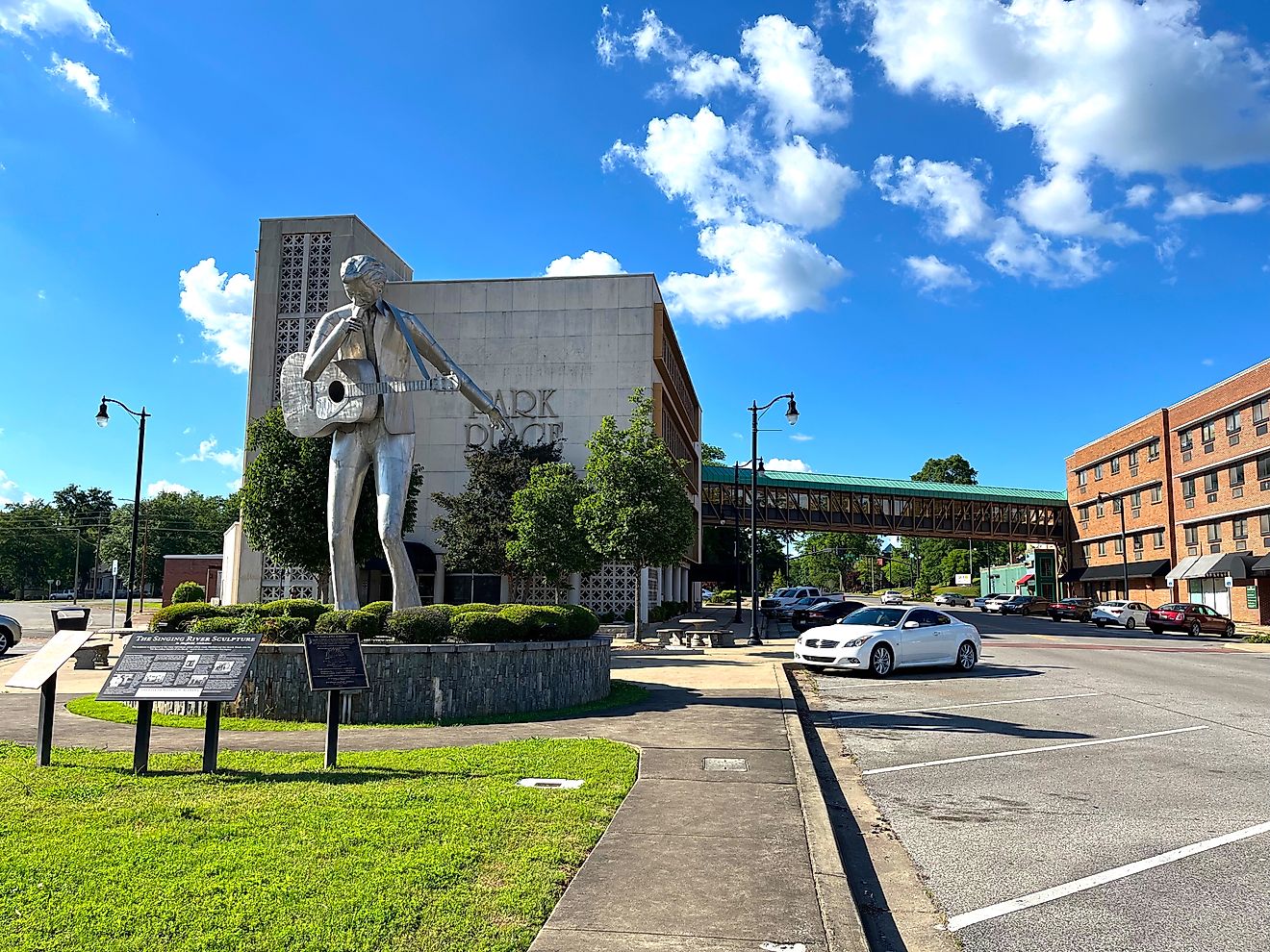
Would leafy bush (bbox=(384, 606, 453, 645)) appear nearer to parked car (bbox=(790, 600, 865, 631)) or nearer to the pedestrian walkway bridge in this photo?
parked car (bbox=(790, 600, 865, 631))

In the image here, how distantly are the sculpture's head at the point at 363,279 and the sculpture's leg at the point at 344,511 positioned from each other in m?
2.07

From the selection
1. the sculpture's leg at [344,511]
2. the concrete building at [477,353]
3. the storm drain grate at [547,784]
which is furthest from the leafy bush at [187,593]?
the storm drain grate at [547,784]

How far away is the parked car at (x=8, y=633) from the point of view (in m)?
25.5

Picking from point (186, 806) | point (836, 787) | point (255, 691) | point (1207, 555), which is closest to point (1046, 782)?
point (836, 787)

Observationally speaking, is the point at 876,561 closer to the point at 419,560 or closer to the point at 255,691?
the point at 419,560

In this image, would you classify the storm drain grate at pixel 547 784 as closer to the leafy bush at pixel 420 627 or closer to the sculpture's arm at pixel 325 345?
the leafy bush at pixel 420 627

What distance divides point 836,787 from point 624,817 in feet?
9.19

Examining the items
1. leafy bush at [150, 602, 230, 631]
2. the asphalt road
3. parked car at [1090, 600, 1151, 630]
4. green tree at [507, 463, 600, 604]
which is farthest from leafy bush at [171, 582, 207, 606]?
parked car at [1090, 600, 1151, 630]

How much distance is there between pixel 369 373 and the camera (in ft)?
48.4

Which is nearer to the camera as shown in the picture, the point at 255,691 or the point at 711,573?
the point at 255,691

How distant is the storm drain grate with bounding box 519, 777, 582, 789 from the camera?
300 inches

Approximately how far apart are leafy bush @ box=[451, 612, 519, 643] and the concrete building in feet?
94.5

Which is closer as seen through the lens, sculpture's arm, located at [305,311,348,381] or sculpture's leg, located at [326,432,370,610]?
sculpture's arm, located at [305,311,348,381]

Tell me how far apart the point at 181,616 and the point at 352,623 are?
2.87 metres
